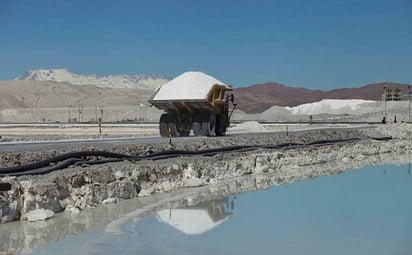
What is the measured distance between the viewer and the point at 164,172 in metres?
16.4

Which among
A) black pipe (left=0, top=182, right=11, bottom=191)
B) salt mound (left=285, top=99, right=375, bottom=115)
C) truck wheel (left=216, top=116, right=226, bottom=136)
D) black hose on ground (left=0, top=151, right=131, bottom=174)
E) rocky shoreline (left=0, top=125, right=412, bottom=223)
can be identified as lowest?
rocky shoreline (left=0, top=125, right=412, bottom=223)

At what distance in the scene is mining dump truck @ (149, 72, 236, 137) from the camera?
26.0 m

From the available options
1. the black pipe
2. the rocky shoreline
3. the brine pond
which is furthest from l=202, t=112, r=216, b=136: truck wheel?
the black pipe

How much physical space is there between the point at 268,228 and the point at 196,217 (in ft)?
6.06

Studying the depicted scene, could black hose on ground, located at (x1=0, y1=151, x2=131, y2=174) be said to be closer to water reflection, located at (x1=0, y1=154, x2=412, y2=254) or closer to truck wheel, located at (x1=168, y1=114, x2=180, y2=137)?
water reflection, located at (x1=0, y1=154, x2=412, y2=254)

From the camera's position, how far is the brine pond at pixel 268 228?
9031 mm

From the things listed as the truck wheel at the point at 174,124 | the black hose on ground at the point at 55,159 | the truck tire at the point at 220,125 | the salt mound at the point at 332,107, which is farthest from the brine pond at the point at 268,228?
the salt mound at the point at 332,107

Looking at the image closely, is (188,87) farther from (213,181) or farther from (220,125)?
(213,181)

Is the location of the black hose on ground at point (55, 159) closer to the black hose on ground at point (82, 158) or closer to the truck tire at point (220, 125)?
the black hose on ground at point (82, 158)

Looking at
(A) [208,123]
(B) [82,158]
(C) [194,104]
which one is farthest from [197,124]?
(B) [82,158]

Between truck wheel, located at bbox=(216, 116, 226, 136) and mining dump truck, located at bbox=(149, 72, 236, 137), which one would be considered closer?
mining dump truck, located at bbox=(149, 72, 236, 137)

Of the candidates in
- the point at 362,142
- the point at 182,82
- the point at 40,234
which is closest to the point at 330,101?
the point at 362,142

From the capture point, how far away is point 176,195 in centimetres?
1515

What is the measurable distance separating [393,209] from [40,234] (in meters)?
7.62
